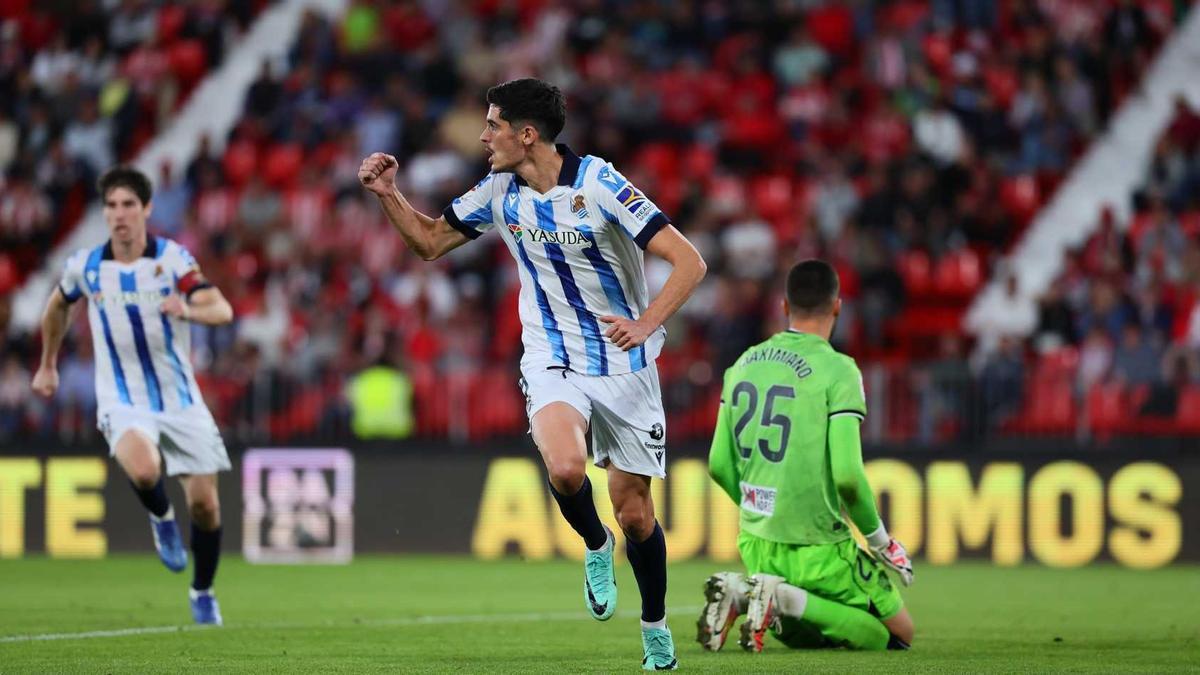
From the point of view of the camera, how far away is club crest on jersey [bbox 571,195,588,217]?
316 inches

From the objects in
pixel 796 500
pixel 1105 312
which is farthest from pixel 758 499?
pixel 1105 312

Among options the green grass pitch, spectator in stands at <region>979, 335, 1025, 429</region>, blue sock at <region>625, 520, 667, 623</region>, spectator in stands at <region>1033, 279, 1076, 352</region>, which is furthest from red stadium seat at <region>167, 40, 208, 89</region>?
blue sock at <region>625, 520, 667, 623</region>

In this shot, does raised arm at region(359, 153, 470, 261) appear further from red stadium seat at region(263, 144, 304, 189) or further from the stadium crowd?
red stadium seat at region(263, 144, 304, 189)

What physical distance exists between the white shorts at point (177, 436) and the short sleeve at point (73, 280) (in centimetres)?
67

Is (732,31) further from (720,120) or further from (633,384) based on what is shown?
(633,384)

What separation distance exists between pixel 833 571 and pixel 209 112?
723 inches

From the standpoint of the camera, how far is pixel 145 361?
1107cm

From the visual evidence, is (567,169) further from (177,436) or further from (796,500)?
(177,436)

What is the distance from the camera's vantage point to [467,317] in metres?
19.4

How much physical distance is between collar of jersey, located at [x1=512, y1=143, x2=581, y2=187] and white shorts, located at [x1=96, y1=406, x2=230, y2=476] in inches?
137

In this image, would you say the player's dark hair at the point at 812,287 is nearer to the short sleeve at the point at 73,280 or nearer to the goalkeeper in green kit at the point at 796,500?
the goalkeeper in green kit at the point at 796,500

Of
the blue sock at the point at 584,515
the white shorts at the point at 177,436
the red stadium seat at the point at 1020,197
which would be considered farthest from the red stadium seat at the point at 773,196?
the blue sock at the point at 584,515

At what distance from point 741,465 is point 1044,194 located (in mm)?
13611

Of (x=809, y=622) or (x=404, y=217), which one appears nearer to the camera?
(x=404, y=217)
